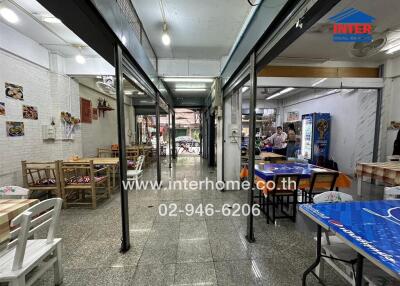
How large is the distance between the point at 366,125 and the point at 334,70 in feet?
6.67

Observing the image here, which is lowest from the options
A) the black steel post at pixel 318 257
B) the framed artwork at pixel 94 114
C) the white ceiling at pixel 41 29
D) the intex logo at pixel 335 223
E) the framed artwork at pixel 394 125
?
the black steel post at pixel 318 257

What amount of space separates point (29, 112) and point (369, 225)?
5604 millimetres

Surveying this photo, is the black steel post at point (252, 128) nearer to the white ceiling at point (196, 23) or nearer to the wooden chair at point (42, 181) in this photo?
the white ceiling at point (196, 23)

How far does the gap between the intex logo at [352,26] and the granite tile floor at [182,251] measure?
329cm

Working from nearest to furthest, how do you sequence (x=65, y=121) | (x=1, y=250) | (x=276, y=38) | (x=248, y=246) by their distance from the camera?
(x=1, y=250)
(x=276, y=38)
(x=248, y=246)
(x=65, y=121)

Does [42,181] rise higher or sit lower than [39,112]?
lower

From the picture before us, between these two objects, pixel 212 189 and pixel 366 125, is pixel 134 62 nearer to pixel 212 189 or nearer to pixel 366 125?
pixel 212 189

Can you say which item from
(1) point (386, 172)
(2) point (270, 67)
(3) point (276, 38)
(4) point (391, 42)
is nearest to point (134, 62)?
(3) point (276, 38)

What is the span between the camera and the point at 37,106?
13.4 feet

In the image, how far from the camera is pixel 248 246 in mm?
2381

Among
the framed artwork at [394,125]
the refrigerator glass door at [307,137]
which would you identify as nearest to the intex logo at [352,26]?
the framed artwork at [394,125]

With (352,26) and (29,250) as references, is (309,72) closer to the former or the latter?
(352,26)

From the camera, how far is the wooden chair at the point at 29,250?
52.4 inches

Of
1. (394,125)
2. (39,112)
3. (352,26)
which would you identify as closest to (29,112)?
(39,112)
